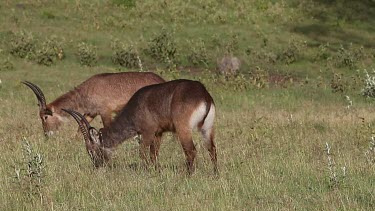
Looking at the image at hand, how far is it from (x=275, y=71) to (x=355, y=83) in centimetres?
448

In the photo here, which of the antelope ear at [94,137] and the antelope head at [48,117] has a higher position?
the antelope ear at [94,137]

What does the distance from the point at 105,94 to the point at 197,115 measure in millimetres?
4155

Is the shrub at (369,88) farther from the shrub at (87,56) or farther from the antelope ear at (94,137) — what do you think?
the shrub at (87,56)

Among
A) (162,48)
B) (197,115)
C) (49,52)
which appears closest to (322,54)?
(162,48)

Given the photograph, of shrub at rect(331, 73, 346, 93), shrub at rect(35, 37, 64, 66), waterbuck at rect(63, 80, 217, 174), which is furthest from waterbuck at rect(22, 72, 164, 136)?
shrub at rect(35, 37, 64, 66)

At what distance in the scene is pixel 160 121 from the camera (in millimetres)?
9219

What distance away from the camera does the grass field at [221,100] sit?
7.38 meters

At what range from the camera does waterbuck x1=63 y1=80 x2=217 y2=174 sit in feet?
28.8

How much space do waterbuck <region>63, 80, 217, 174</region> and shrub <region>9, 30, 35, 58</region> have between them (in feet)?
53.3

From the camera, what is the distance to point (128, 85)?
1237cm

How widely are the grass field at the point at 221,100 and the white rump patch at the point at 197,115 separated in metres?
0.69

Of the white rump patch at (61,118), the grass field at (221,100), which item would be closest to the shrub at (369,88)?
the grass field at (221,100)

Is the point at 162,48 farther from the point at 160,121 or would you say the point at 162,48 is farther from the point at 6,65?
the point at 160,121

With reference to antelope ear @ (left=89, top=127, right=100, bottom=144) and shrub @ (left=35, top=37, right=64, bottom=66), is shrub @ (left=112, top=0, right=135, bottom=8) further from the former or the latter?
antelope ear @ (left=89, top=127, right=100, bottom=144)
